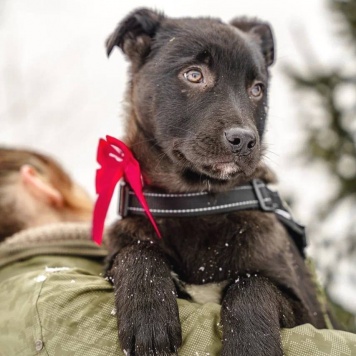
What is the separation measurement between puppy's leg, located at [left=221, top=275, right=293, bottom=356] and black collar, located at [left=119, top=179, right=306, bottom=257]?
14.8 inches

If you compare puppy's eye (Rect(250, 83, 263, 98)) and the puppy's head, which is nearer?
the puppy's head

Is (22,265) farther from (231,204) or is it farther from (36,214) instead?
(231,204)

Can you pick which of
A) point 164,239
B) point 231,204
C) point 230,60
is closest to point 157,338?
point 164,239

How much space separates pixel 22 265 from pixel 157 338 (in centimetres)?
111

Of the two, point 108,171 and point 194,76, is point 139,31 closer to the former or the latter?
point 194,76

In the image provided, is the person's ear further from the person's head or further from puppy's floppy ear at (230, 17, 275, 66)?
puppy's floppy ear at (230, 17, 275, 66)

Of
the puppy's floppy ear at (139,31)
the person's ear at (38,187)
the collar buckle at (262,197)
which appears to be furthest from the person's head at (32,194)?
the collar buckle at (262,197)

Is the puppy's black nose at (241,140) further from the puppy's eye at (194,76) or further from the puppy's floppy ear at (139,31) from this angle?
the puppy's floppy ear at (139,31)

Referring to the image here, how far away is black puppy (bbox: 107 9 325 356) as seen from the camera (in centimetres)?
203

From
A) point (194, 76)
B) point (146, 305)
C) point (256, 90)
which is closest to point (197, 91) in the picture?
point (194, 76)

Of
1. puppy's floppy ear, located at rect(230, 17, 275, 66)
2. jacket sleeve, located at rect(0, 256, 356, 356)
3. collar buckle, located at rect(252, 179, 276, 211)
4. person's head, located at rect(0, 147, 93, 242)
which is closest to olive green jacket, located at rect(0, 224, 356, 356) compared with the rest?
jacket sleeve, located at rect(0, 256, 356, 356)

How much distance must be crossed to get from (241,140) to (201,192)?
1.33 feet

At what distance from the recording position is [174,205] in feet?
8.29

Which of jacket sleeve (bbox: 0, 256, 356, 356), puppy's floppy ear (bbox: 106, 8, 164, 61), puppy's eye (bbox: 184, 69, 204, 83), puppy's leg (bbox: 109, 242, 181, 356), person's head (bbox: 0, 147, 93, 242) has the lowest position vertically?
person's head (bbox: 0, 147, 93, 242)
